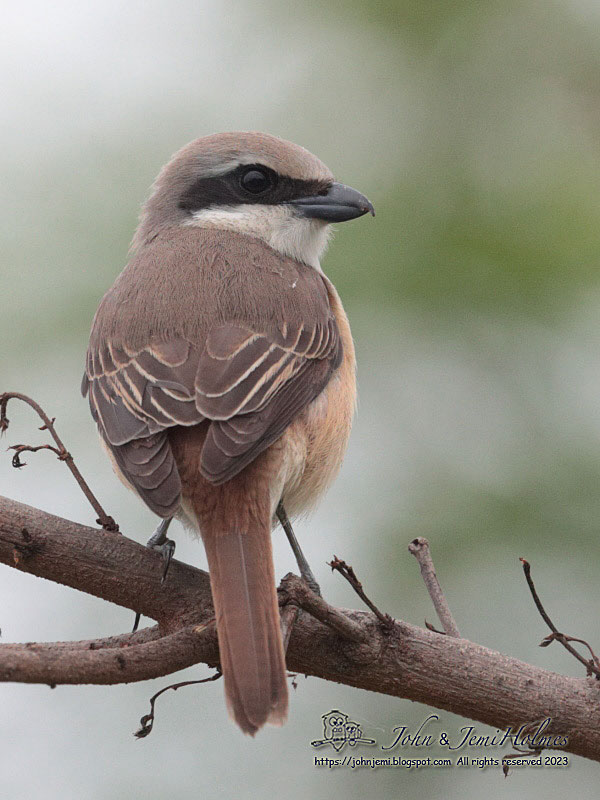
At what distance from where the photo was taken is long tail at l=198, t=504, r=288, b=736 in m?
2.78

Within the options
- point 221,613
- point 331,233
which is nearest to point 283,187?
point 331,233

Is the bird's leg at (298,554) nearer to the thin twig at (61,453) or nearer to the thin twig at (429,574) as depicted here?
the thin twig at (429,574)

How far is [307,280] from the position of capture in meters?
4.28

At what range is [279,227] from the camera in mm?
4543

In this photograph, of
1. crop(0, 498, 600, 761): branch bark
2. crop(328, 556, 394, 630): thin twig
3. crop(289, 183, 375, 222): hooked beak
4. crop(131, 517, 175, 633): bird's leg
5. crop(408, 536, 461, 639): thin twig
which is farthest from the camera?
crop(289, 183, 375, 222): hooked beak

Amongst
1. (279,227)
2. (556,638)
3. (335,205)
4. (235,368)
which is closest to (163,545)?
(235,368)

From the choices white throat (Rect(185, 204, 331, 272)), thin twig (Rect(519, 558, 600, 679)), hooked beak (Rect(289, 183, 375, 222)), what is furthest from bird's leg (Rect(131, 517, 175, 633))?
hooked beak (Rect(289, 183, 375, 222))

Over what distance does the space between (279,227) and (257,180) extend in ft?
0.75

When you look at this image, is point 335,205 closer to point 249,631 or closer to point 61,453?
point 61,453

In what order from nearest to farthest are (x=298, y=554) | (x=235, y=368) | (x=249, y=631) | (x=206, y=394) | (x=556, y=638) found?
(x=249, y=631)
(x=556, y=638)
(x=206, y=394)
(x=235, y=368)
(x=298, y=554)

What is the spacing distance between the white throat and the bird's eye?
0.24 ft

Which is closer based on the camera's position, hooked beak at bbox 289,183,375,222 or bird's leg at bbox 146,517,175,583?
bird's leg at bbox 146,517,175,583

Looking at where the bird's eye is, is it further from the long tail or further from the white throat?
the long tail

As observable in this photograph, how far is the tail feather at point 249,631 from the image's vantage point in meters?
2.78
